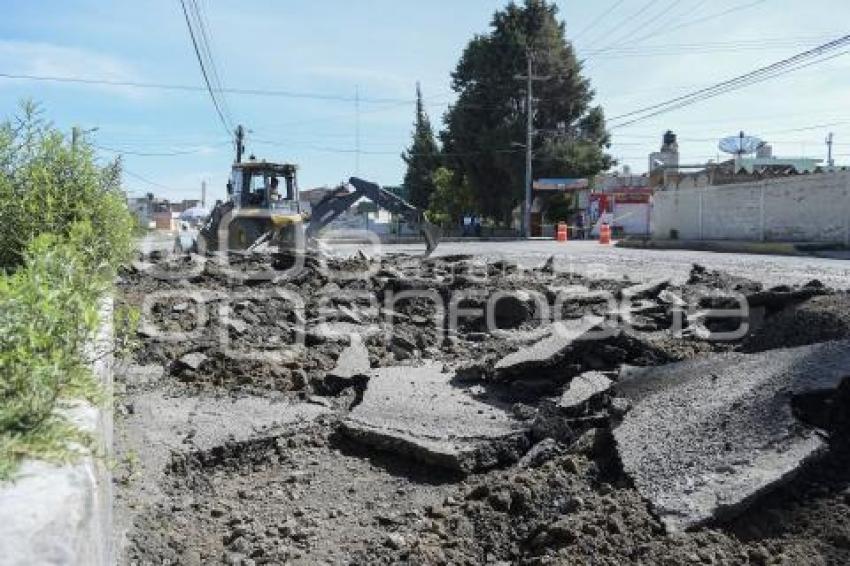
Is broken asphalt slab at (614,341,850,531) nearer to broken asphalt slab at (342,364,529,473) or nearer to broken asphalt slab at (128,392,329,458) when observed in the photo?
broken asphalt slab at (342,364,529,473)

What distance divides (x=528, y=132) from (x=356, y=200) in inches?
1207

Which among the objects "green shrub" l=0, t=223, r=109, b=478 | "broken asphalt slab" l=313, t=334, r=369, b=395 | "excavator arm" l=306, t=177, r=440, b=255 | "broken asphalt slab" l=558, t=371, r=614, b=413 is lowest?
"broken asphalt slab" l=313, t=334, r=369, b=395

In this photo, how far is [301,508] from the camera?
178 inches

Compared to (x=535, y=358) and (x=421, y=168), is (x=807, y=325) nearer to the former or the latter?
(x=535, y=358)

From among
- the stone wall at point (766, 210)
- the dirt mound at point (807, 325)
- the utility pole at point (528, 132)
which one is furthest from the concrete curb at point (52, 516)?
the utility pole at point (528, 132)

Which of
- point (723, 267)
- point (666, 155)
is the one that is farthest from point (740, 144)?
point (723, 267)

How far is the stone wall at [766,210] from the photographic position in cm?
2594

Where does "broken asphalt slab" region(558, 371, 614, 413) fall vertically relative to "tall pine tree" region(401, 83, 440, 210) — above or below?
below

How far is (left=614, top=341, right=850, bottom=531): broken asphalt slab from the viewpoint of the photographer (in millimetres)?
3629

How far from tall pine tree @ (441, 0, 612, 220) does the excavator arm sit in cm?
3181

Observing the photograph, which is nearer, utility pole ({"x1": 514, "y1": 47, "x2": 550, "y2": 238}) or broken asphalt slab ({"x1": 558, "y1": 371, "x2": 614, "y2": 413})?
broken asphalt slab ({"x1": 558, "y1": 371, "x2": 614, "y2": 413})

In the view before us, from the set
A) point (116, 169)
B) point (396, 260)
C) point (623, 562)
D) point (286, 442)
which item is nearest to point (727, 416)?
point (623, 562)

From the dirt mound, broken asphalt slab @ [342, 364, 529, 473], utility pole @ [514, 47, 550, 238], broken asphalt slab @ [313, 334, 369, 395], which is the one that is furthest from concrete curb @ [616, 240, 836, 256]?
broken asphalt slab @ [342, 364, 529, 473]

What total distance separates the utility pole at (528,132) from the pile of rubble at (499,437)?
3793 centimetres
